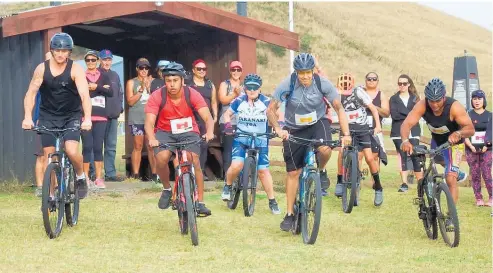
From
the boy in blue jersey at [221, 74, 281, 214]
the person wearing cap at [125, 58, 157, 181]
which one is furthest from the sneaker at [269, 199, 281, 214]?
the person wearing cap at [125, 58, 157, 181]

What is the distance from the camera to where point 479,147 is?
14.5m

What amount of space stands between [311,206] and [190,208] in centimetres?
126

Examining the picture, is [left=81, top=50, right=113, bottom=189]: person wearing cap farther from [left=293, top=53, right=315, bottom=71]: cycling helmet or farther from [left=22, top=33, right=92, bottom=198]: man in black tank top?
[left=293, top=53, right=315, bottom=71]: cycling helmet

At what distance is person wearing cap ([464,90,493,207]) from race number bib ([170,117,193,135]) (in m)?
4.90

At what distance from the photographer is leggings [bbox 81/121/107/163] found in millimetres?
15133

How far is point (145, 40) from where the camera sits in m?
19.9

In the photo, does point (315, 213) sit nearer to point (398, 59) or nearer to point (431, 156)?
point (431, 156)

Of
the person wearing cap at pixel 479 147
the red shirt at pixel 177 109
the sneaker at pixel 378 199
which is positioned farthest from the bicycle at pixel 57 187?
the person wearing cap at pixel 479 147

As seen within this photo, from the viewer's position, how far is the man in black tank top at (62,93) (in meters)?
11.0

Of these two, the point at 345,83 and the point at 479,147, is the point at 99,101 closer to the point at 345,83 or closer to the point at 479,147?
the point at 345,83

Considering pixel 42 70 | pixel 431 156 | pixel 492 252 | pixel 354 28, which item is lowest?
pixel 492 252

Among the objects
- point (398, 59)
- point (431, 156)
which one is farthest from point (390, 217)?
point (398, 59)

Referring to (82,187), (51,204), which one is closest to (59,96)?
(82,187)

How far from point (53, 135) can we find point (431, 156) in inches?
157
